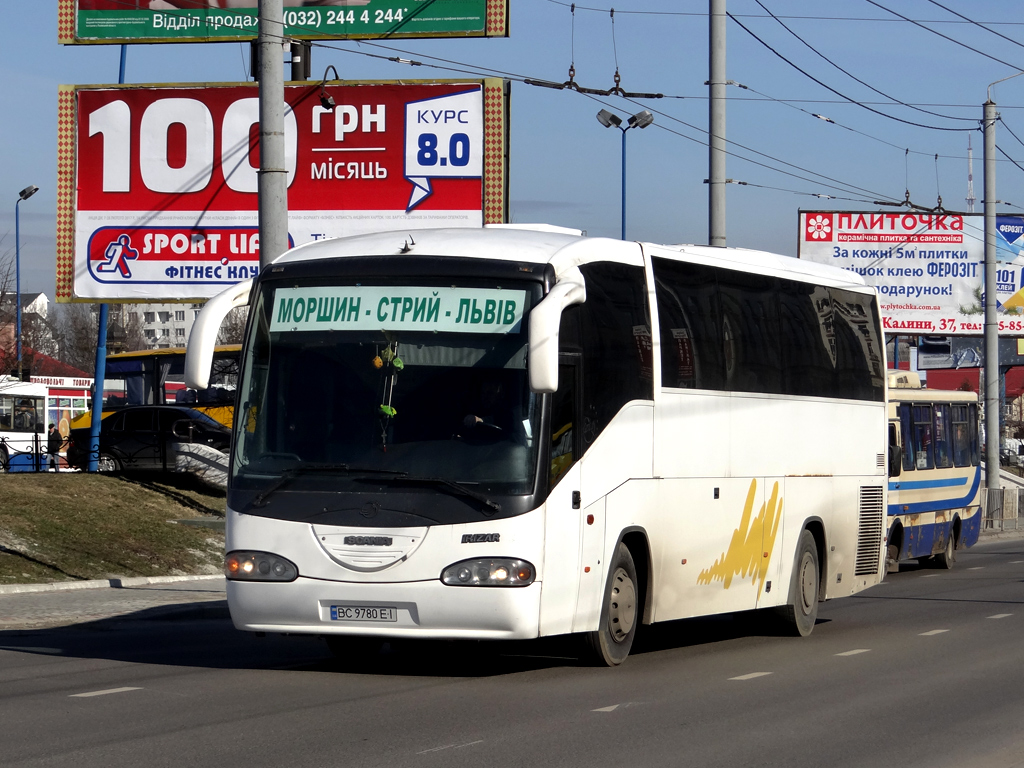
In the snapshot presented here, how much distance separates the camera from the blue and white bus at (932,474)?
78.2ft

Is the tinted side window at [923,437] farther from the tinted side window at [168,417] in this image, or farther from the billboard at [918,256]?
the billboard at [918,256]

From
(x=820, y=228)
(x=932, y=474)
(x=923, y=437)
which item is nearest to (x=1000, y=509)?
(x=820, y=228)

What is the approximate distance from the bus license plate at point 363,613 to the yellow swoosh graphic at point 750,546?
3255mm

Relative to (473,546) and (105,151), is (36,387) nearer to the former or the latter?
(105,151)

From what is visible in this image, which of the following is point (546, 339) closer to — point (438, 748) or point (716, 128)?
point (438, 748)

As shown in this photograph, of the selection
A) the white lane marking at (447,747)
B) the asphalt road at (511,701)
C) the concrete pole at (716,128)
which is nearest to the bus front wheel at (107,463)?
the concrete pole at (716,128)

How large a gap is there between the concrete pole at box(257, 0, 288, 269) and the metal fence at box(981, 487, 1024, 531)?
26.5 m

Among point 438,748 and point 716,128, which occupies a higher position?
point 716,128

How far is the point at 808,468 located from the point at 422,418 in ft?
17.5

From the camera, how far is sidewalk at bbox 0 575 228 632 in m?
15.0

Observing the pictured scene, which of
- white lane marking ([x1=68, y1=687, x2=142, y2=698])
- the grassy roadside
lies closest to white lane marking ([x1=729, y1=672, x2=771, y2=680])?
white lane marking ([x1=68, y1=687, x2=142, y2=698])

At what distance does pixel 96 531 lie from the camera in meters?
21.2

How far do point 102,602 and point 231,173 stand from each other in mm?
12297

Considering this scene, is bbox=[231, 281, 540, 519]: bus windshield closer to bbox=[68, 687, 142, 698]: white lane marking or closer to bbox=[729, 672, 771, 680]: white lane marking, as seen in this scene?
bbox=[68, 687, 142, 698]: white lane marking
